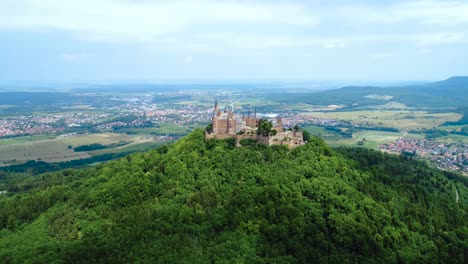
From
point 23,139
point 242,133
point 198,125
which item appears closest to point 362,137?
point 198,125

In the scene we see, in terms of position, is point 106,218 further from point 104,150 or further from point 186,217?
point 104,150

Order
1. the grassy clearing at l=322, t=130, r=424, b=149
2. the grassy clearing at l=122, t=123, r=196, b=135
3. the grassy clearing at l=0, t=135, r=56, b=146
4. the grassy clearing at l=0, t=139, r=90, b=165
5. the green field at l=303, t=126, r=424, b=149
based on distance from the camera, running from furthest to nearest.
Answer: the grassy clearing at l=122, t=123, r=196, b=135 → the grassy clearing at l=0, t=135, r=56, b=146 → the green field at l=303, t=126, r=424, b=149 → the grassy clearing at l=322, t=130, r=424, b=149 → the grassy clearing at l=0, t=139, r=90, b=165

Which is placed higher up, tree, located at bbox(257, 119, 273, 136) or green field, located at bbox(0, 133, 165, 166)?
tree, located at bbox(257, 119, 273, 136)

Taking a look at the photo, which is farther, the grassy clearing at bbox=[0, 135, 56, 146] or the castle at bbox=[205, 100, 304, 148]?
the grassy clearing at bbox=[0, 135, 56, 146]

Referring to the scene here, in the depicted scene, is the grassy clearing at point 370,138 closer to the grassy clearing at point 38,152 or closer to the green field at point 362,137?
the green field at point 362,137

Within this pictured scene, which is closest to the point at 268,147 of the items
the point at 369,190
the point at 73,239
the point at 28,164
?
the point at 369,190

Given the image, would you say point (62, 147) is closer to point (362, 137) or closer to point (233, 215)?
point (233, 215)

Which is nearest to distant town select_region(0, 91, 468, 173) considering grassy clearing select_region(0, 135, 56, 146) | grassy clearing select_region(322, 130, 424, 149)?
grassy clearing select_region(322, 130, 424, 149)

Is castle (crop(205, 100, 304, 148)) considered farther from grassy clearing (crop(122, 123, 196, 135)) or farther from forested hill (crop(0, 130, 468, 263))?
grassy clearing (crop(122, 123, 196, 135))

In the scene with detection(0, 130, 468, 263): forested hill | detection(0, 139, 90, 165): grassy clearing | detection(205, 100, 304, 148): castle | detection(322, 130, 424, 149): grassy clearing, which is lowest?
detection(0, 139, 90, 165): grassy clearing
